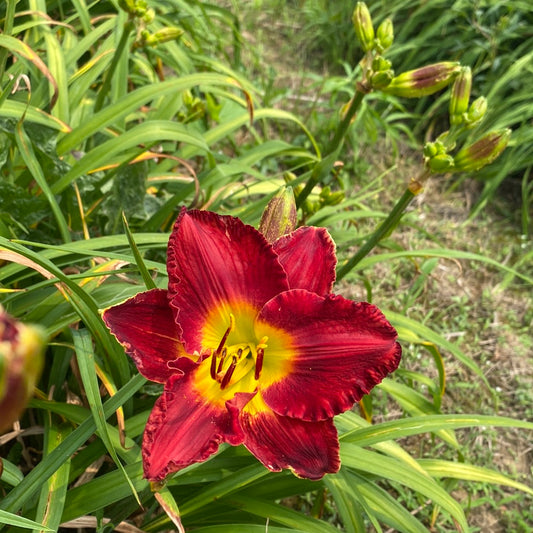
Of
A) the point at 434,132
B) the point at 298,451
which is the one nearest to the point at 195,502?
the point at 298,451

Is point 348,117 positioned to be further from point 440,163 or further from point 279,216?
point 279,216

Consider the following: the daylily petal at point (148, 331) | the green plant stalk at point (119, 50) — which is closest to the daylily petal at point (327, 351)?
the daylily petal at point (148, 331)

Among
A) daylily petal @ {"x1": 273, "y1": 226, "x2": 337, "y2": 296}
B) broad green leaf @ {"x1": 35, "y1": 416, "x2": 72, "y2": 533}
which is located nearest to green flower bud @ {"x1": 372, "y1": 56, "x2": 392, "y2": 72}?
daylily petal @ {"x1": 273, "y1": 226, "x2": 337, "y2": 296}

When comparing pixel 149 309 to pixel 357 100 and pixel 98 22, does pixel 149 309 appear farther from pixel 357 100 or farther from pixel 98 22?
pixel 98 22

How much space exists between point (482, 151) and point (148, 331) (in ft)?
2.55

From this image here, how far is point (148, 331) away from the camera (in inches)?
37.5

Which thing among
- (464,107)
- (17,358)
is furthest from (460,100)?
(17,358)

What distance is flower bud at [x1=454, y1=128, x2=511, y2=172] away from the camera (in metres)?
1.27

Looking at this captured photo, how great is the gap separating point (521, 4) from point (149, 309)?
3.24 metres

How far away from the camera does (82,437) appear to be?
106 centimetres

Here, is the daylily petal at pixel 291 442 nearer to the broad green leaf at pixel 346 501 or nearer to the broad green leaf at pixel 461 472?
the broad green leaf at pixel 346 501

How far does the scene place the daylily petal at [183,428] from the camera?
853 mm

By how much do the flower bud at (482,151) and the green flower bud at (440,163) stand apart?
0.12 feet

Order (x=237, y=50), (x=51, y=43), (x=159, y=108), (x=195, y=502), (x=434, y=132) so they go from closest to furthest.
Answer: (x=195, y=502), (x=51, y=43), (x=159, y=108), (x=237, y=50), (x=434, y=132)
